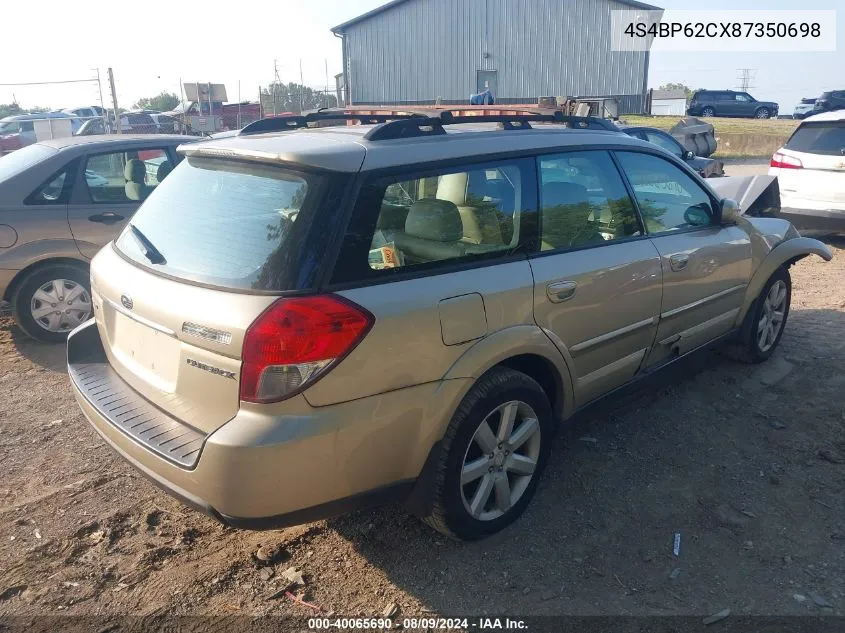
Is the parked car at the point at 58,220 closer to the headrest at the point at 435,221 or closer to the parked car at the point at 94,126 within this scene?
the headrest at the point at 435,221

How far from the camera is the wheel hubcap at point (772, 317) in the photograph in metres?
4.93

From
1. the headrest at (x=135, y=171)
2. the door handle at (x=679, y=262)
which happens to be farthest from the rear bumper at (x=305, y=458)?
the headrest at (x=135, y=171)

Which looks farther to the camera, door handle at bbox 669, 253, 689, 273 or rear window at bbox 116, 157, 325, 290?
door handle at bbox 669, 253, 689, 273

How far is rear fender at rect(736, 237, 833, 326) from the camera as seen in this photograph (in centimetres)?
466

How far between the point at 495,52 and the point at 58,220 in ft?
101

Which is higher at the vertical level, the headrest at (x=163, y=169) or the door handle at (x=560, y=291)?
the headrest at (x=163, y=169)

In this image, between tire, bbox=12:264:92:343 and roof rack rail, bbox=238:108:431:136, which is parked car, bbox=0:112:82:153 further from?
roof rack rail, bbox=238:108:431:136

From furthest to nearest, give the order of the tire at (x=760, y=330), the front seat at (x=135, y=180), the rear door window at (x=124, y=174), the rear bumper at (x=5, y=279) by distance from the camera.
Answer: the front seat at (x=135, y=180) → the rear door window at (x=124, y=174) → the rear bumper at (x=5, y=279) → the tire at (x=760, y=330)

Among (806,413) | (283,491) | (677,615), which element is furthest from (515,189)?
(806,413)

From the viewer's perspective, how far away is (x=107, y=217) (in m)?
5.81

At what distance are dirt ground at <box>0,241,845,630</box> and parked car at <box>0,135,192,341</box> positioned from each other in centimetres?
163

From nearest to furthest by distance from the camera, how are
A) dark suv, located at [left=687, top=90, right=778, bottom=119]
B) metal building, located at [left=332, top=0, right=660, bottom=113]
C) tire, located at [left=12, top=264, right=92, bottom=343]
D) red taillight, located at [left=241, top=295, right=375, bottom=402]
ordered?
red taillight, located at [left=241, top=295, right=375, bottom=402] → tire, located at [left=12, top=264, right=92, bottom=343] → metal building, located at [left=332, top=0, right=660, bottom=113] → dark suv, located at [left=687, top=90, right=778, bottom=119]

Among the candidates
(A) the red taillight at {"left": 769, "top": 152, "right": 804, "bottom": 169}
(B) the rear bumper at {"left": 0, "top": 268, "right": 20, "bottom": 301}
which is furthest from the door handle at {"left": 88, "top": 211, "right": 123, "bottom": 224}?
(A) the red taillight at {"left": 769, "top": 152, "right": 804, "bottom": 169}

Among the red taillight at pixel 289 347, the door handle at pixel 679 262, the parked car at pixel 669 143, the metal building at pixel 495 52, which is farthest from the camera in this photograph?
the metal building at pixel 495 52
